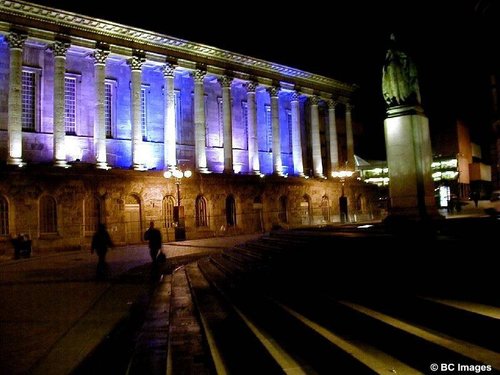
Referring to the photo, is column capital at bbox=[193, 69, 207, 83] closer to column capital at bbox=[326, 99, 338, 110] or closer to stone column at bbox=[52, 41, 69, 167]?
stone column at bbox=[52, 41, 69, 167]

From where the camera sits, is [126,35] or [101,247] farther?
[126,35]

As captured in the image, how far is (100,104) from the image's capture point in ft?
95.7

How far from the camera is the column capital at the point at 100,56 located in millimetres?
29078

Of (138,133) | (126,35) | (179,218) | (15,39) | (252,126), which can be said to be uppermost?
(126,35)

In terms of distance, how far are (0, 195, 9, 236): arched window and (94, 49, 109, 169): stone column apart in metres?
6.64

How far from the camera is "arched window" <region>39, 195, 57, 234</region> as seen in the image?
25344mm

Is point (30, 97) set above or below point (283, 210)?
above

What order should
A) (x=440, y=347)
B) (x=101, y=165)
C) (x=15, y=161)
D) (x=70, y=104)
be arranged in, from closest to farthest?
(x=440, y=347) < (x=15, y=161) < (x=101, y=165) < (x=70, y=104)

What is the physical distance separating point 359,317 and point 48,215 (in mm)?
25137

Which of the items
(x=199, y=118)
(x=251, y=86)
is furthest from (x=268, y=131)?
(x=199, y=118)

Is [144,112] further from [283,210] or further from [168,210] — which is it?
[283,210]

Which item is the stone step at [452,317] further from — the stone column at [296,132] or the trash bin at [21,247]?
the stone column at [296,132]

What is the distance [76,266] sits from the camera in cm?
1677

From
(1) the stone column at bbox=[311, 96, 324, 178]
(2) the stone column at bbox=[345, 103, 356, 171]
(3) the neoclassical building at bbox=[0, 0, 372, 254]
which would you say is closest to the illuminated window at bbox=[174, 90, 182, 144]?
(3) the neoclassical building at bbox=[0, 0, 372, 254]
